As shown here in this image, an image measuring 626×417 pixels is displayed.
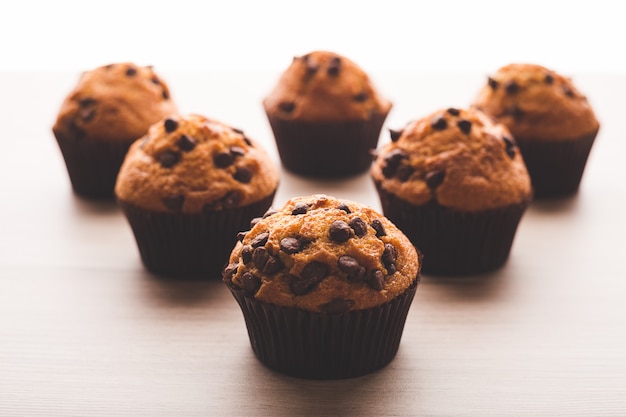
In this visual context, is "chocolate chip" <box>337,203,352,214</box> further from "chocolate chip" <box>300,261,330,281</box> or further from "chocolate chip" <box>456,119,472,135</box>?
"chocolate chip" <box>456,119,472,135</box>

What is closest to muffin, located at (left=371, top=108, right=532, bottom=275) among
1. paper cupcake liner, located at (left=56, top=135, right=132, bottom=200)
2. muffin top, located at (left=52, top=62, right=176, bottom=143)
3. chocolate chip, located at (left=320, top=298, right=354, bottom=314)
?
chocolate chip, located at (left=320, top=298, right=354, bottom=314)

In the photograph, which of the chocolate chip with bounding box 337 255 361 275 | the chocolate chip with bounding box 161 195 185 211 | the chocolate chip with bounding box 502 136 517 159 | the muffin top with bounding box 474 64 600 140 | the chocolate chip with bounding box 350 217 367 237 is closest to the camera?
the chocolate chip with bounding box 337 255 361 275

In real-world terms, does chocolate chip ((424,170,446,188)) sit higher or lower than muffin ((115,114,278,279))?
higher

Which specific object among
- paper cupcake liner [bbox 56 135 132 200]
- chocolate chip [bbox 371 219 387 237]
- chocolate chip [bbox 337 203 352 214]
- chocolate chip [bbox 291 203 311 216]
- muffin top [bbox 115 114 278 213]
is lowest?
paper cupcake liner [bbox 56 135 132 200]

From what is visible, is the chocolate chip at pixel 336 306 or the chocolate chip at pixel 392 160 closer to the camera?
the chocolate chip at pixel 336 306

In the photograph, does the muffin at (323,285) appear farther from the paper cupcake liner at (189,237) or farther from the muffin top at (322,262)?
the paper cupcake liner at (189,237)

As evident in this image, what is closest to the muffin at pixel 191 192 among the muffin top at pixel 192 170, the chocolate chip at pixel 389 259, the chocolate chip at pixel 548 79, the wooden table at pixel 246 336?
the muffin top at pixel 192 170

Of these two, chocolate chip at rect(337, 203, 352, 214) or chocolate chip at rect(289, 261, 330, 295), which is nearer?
chocolate chip at rect(289, 261, 330, 295)
